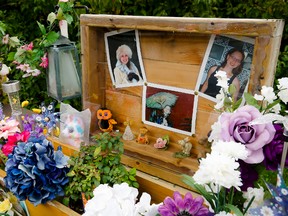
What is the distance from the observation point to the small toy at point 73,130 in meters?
1.20

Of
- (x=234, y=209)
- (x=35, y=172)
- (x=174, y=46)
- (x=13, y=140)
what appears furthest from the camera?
(x=13, y=140)

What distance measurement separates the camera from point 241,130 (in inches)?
21.6

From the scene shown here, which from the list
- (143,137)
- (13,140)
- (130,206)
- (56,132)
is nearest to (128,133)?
(143,137)

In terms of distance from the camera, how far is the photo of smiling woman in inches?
35.8

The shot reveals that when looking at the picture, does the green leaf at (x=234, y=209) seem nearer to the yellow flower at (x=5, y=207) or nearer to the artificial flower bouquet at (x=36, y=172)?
the artificial flower bouquet at (x=36, y=172)

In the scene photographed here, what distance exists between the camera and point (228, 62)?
0.94 metres

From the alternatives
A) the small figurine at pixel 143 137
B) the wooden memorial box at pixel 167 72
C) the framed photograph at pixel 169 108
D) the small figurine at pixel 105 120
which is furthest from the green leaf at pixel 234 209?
the small figurine at pixel 105 120

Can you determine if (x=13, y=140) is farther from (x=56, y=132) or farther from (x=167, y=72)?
(x=167, y=72)

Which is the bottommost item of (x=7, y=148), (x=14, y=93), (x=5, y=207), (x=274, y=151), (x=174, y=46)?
(x=5, y=207)

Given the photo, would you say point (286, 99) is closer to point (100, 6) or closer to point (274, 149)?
point (274, 149)

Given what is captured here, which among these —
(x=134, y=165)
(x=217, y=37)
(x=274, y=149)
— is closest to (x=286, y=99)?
(x=274, y=149)

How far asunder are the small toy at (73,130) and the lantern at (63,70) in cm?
10

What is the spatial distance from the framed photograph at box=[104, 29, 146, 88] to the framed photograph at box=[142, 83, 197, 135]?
0.22 ft

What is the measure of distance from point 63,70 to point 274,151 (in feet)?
2.86
